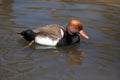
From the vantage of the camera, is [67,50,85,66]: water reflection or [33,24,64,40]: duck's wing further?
[33,24,64,40]: duck's wing

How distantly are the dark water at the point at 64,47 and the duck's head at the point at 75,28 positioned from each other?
0.22m

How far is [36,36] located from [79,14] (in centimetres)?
248

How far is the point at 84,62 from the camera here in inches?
347

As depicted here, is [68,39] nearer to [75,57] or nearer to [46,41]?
[46,41]

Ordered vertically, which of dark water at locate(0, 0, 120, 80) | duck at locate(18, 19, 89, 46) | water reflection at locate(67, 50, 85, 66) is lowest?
water reflection at locate(67, 50, 85, 66)

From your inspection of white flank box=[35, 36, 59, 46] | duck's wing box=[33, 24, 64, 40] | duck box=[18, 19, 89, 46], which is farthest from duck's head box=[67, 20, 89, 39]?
white flank box=[35, 36, 59, 46]

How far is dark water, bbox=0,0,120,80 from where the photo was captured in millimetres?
8211

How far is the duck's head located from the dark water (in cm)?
22

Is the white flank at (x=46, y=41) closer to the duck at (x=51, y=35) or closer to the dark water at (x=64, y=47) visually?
the duck at (x=51, y=35)

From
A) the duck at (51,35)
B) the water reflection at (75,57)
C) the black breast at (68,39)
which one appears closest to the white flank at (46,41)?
the duck at (51,35)

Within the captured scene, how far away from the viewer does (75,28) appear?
977 cm

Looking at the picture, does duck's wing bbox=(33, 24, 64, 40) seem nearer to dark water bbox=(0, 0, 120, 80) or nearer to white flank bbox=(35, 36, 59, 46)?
white flank bbox=(35, 36, 59, 46)

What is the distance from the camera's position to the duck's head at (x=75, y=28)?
31.9ft

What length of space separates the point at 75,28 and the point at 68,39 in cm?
27
